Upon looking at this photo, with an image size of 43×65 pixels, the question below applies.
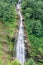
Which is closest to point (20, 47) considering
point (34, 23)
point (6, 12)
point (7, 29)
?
point (7, 29)

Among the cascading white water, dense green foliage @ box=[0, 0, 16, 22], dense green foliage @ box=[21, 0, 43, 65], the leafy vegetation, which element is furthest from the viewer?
dense green foliage @ box=[0, 0, 16, 22]

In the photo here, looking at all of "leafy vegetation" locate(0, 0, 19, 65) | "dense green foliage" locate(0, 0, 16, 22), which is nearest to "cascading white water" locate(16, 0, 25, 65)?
"leafy vegetation" locate(0, 0, 19, 65)

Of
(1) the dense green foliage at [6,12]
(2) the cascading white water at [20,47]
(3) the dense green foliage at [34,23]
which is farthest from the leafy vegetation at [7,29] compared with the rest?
(3) the dense green foliage at [34,23]

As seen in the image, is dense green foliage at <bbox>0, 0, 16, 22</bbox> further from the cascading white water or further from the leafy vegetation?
the cascading white water

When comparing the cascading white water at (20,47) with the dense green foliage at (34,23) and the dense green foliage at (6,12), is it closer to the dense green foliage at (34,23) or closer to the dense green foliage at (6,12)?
the dense green foliage at (34,23)

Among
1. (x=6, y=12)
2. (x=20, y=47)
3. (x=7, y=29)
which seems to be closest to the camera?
(x=20, y=47)

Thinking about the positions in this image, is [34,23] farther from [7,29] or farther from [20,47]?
[20,47]

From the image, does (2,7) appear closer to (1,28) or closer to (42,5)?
(1,28)

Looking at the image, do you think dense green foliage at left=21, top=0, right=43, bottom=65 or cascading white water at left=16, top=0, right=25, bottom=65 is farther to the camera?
dense green foliage at left=21, top=0, right=43, bottom=65

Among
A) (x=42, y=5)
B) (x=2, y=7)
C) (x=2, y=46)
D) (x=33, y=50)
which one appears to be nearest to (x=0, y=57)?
(x=2, y=46)
